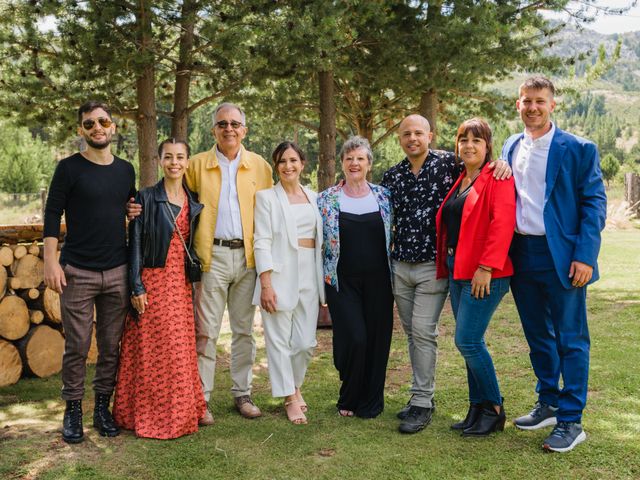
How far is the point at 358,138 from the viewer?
400 centimetres

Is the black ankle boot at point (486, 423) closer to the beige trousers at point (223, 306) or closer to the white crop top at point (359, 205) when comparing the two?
the white crop top at point (359, 205)

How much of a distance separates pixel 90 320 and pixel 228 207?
1086 mm

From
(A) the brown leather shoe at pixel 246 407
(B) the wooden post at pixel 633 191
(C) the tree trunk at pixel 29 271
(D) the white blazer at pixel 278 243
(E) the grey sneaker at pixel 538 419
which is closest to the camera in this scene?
(E) the grey sneaker at pixel 538 419

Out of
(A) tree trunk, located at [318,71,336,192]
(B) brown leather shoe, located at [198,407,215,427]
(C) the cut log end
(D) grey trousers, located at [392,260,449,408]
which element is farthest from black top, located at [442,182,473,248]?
(A) tree trunk, located at [318,71,336,192]

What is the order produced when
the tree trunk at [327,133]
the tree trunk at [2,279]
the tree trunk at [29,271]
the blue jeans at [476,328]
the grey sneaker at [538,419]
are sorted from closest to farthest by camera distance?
1. the blue jeans at [476,328]
2. the grey sneaker at [538,419]
3. the tree trunk at [2,279]
4. the tree trunk at [29,271]
5. the tree trunk at [327,133]

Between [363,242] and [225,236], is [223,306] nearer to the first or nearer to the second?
[225,236]

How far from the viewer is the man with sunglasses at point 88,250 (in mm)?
3566

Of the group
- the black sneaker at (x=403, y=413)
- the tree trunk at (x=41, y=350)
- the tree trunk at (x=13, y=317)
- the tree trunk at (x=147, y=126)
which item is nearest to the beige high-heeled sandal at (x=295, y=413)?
the black sneaker at (x=403, y=413)

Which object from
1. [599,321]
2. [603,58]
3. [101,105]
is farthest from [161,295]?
[603,58]

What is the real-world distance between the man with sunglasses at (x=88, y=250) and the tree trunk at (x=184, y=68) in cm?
241

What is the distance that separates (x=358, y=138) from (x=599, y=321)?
426 cm

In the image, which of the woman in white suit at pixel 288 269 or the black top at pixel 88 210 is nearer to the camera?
the black top at pixel 88 210

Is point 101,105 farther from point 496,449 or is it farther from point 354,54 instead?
point 354,54

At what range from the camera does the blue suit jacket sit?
336 cm
